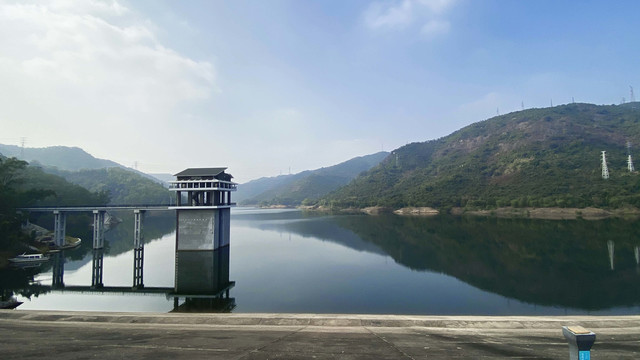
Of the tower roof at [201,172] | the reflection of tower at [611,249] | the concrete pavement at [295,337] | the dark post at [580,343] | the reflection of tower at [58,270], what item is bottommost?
the reflection of tower at [58,270]

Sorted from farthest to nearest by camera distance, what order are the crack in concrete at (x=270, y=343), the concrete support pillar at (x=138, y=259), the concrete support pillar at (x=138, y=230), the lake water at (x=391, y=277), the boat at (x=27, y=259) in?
the concrete support pillar at (x=138, y=230) → the boat at (x=27, y=259) → the concrete support pillar at (x=138, y=259) → the lake water at (x=391, y=277) → the crack in concrete at (x=270, y=343)

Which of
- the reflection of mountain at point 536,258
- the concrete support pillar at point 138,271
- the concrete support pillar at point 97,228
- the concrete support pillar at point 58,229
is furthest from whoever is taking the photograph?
the concrete support pillar at point 58,229

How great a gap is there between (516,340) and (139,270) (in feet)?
136

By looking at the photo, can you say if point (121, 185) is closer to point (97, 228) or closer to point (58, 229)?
point (58, 229)

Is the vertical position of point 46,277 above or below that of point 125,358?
below

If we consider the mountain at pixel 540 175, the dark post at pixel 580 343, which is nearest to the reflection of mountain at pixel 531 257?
the dark post at pixel 580 343

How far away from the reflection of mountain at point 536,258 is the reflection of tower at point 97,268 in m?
37.6

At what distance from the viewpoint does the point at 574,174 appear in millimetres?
121188

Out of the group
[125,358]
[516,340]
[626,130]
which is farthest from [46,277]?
[626,130]

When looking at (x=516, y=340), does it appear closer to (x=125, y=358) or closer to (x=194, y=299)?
(x=125, y=358)

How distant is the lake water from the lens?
25.0 m

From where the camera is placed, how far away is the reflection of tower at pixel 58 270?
3283cm

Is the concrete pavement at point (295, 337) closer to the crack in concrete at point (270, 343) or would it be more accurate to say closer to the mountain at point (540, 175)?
the crack in concrete at point (270, 343)

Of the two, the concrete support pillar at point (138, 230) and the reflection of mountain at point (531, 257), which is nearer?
the reflection of mountain at point (531, 257)
